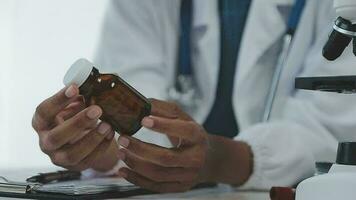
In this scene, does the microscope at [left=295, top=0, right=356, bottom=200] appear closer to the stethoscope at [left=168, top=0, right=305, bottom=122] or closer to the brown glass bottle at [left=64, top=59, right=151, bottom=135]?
the brown glass bottle at [left=64, top=59, right=151, bottom=135]

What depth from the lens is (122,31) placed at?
1.14 meters

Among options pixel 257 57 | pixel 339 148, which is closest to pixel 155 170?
pixel 339 148

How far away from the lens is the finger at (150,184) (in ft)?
2.32

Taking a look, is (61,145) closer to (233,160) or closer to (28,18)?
(233,160)

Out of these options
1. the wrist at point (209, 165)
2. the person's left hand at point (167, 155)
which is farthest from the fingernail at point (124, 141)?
the wrist at point (209, 165)

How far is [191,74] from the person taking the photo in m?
1.14

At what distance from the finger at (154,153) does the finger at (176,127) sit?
0.07 feet

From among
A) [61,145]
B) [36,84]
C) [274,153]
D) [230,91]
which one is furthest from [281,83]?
[36,84]

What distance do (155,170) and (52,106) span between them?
145 mm

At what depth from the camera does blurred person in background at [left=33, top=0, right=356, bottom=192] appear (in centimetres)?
70

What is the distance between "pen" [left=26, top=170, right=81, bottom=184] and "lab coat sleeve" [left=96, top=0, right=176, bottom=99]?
1.11 ft

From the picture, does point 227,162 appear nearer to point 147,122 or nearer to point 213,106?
point 147,122

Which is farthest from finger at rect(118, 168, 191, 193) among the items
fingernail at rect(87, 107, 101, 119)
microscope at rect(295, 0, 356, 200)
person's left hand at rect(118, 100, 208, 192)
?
microscope at rect(295, 0, 356, 200)

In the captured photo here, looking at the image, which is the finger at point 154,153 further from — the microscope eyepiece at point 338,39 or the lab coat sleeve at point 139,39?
the lab coat sleeve at point 139,39
